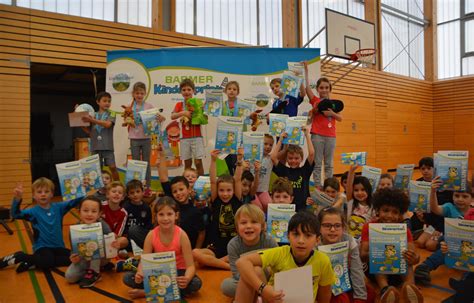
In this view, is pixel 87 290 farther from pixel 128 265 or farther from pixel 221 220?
pixel 221 220

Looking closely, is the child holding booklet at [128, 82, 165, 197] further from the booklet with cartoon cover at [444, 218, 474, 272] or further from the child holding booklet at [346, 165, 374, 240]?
the booklet with cartoon cover at [444, 218, 474, 272]

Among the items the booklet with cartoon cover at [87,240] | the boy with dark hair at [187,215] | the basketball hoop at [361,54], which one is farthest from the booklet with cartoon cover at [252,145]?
the basketball hoop at [361,54]

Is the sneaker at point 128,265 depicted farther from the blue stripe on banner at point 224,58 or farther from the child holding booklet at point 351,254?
the blue stripe on banner at point 224,58

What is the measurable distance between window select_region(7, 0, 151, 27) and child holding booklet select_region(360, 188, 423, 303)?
7966 millimetres

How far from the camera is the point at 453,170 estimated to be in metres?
3.56

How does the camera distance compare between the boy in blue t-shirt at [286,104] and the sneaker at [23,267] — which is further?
the boy in blue t-shirt at [286,104]

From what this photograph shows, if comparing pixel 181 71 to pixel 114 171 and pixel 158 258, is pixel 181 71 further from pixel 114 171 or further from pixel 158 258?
pixel 158 258

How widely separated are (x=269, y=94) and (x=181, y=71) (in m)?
1.71

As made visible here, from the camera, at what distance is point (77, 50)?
8070 millimetres

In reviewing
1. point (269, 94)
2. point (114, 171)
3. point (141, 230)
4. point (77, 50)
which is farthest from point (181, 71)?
point (141, 230)

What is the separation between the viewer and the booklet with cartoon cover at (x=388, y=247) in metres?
2.76

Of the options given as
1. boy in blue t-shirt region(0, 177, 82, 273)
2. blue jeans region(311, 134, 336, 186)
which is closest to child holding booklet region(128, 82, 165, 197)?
boy in blue t-shirt region(0, 177, 82, 273)

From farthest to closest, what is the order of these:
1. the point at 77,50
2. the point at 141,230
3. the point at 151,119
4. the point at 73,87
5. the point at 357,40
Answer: the point at 73,87 < the point at 357,40 < the point at 77,50 < the point at 151,119 < the point at 141,230

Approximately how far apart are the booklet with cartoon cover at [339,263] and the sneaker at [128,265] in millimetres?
1928
